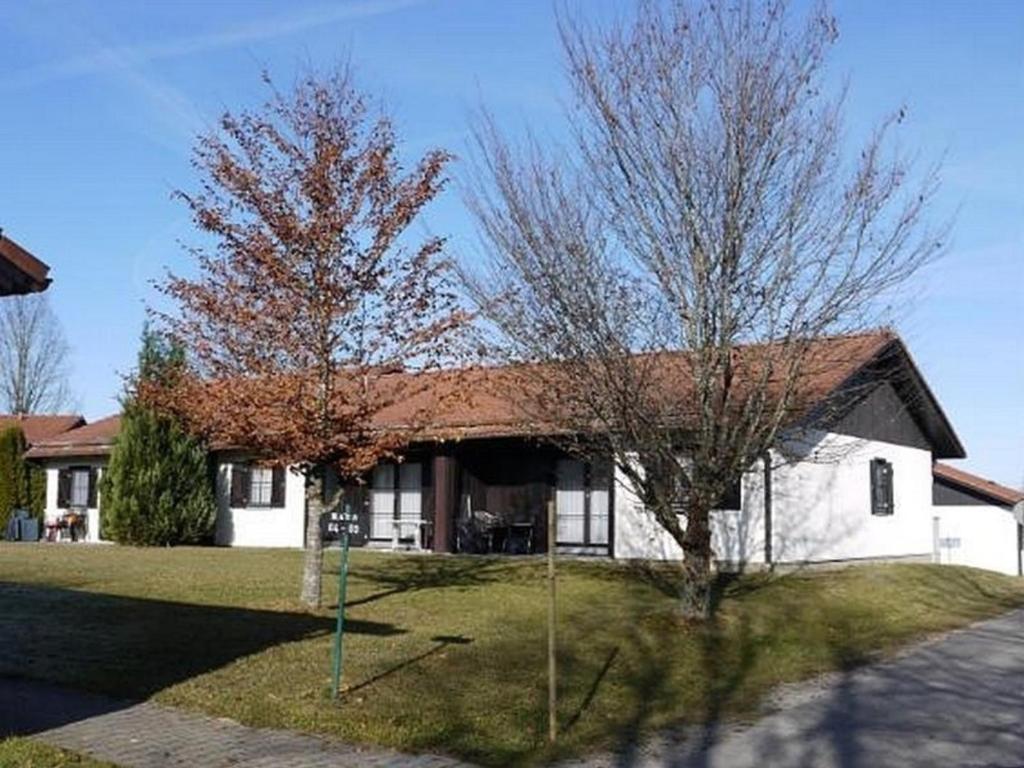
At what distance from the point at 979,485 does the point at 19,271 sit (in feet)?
118

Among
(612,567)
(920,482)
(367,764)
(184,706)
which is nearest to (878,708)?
(367,764)

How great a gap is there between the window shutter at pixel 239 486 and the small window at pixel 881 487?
46.5ft

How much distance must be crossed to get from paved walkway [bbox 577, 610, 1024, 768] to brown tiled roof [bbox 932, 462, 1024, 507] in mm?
26391

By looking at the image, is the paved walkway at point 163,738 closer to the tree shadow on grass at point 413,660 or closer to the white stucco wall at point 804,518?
the tree shadow on grass at point 413,660

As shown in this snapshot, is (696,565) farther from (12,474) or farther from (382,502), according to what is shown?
(12,474)

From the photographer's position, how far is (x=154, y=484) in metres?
27.5

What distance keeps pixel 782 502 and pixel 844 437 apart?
3034mm

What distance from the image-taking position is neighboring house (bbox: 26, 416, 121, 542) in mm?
31672

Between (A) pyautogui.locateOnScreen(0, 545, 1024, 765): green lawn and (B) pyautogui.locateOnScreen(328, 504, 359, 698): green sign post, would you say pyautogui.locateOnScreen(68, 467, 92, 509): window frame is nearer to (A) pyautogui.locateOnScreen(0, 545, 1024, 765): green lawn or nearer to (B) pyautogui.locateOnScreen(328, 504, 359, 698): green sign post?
(A) pyautogui.locateOnScreen(0, 545, 1024, 765): green lawn

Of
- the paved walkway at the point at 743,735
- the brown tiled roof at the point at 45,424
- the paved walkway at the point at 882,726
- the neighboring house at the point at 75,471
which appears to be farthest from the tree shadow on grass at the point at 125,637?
the brown tiled roof at the point at 45,424

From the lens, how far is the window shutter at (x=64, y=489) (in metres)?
32.6

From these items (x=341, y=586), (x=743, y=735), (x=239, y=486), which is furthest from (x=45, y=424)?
(x=743, y=735)

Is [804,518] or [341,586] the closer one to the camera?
[341,586]

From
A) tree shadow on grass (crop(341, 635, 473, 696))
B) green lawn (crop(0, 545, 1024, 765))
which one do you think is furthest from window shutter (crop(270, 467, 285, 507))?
tree shadow on grass (crop(341, 635, 473, 696))
